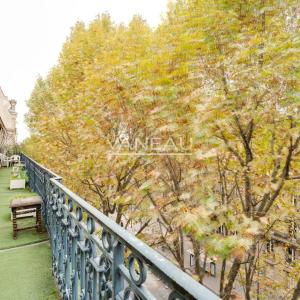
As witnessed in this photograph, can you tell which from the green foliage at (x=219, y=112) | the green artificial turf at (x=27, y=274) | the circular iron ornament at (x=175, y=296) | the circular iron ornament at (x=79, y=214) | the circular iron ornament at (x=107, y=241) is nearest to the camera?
the circular iron ornament at (x=175, y=296)

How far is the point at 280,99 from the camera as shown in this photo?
416 cm

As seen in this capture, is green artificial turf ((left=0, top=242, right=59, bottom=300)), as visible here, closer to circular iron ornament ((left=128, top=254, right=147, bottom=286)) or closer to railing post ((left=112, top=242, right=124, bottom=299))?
railing post ((left=112, top=242, right=124, bottom=299))

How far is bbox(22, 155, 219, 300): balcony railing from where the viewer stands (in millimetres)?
1018

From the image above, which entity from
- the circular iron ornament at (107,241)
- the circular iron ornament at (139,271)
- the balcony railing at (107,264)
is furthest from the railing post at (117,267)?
the circular iron ornament at (139,271)

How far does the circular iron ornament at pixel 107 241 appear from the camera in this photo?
5.65 feet

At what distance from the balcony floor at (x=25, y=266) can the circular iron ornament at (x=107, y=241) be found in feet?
7.49

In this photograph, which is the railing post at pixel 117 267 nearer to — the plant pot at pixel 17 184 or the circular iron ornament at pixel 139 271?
the circular iron ornament at pixel 139 271

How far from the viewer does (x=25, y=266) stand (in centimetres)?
442

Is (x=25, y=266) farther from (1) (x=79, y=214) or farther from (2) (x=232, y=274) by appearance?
(2) (x=232, y=274)

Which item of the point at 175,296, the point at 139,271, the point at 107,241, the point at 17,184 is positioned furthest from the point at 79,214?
the point at 17,184

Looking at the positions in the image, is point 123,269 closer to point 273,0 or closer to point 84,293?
point 84,293

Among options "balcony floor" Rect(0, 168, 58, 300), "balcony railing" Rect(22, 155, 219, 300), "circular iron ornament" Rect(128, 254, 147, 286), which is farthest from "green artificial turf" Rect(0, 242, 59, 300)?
"circular iron ornament" Rect(128, 254, 147, 286)

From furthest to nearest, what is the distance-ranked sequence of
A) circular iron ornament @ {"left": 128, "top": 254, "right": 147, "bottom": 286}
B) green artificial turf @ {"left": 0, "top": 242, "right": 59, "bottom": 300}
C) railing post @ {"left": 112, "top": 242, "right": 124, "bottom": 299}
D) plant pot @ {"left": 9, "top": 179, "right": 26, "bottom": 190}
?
1. plant pot @ {"left": 9, "top": 179, "right": 26, "bottom": 190}
2. green artificial turf @ {"left": 0, "top": 242, "right": 59, "bottom": 300}
3. railing post @ {"left": 112, "top": 242, "right": 124, "bottom": 299}
4. circular iron ornament @ {"left": 128, "top": 254, "right": 147, "bottom": 286}

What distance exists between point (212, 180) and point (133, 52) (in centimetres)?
397
